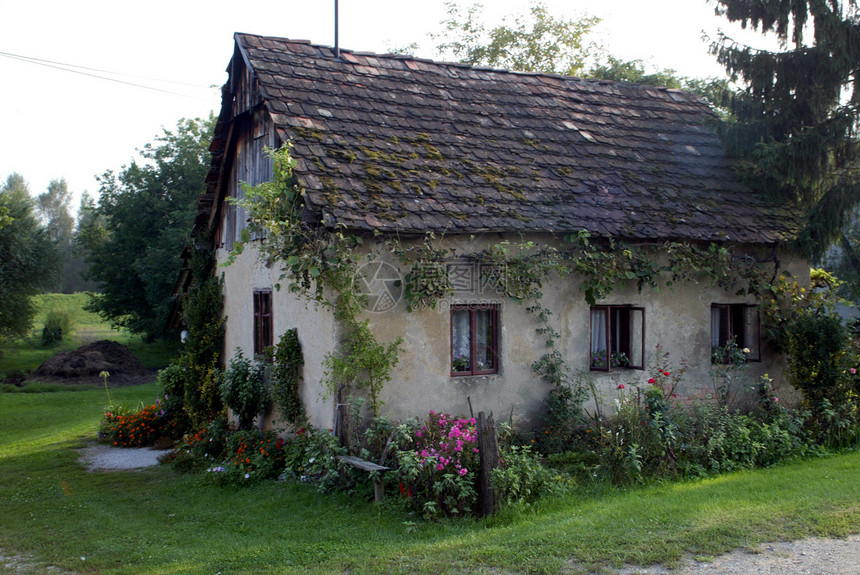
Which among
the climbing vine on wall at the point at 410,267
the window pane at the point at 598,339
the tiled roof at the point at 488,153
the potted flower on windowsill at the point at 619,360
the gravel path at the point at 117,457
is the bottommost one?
the gravel path at the point at 117,457

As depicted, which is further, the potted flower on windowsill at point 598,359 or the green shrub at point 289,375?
the potted flower on windowsill at point 598,359

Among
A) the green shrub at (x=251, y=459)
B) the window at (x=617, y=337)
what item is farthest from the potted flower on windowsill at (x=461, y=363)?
the green shrub at (x=251, y=459)

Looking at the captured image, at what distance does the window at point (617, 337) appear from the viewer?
11438mm

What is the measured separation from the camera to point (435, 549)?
6730mm

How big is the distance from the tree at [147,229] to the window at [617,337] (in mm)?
20550

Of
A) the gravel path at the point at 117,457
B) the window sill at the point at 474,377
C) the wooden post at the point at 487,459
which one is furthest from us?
the gravel path at the point at 117,457

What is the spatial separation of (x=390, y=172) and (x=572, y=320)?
3.64 m

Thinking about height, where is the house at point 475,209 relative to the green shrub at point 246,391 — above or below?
above

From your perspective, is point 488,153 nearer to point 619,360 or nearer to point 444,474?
point 619,360

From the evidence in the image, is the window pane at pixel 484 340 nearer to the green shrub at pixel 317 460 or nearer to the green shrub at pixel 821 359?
the green shrub at pixel 317 460

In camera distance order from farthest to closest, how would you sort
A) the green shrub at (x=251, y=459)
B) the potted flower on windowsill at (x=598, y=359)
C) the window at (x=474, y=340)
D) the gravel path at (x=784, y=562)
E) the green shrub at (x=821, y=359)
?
1. the potted flower on windowsill at (x=598, y=359)
2. the green shrub at (x=821, y=359)
3. the window at (x=474, y=340)
4. the green shrub at (x=251, y=459)
5. the gravel path at (x=784, y=562)

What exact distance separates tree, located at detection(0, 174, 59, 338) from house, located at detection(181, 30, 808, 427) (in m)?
17.3

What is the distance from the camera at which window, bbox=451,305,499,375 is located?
10461 mm

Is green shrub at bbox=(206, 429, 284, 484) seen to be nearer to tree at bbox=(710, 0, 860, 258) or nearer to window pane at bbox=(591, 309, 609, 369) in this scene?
window pane at bbox=(591, 309, 609, 369)
